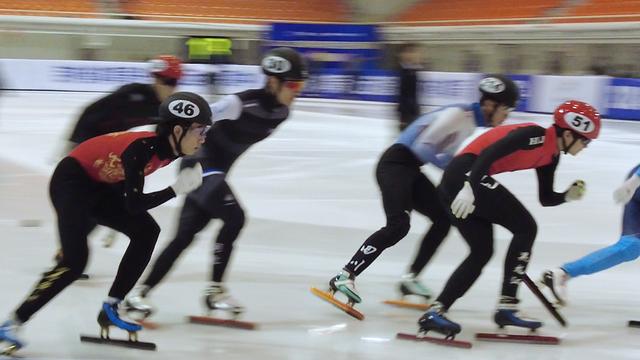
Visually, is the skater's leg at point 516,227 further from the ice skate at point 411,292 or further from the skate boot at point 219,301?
the skate boot at point 219,301

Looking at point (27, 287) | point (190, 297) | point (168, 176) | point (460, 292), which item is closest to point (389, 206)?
point (460, 292)

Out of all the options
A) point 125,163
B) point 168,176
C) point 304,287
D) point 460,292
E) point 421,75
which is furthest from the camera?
point 421,75

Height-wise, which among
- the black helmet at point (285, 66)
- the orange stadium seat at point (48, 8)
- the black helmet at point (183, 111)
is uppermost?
the orange stadium seat at point (48, 8)

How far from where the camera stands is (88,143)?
2.75 metres

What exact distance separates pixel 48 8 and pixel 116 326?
649 inches

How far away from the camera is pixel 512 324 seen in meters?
3.12

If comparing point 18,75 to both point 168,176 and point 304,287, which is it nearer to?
point 168,176

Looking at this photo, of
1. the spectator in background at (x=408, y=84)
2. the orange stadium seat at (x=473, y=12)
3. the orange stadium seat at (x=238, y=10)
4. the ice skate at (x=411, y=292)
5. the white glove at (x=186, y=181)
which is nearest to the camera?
the white glove at (x=186, y=181)

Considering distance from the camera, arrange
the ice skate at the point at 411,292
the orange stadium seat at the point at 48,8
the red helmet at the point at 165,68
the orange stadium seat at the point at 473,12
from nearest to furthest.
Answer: the ice skate at the point at 411,292 < the red helmet at the point at 165,68 < the orange stadium seat at the point at 473,12 < the orange stadium seat at the point at 48,8

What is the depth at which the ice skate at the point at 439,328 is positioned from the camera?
3.01 metres

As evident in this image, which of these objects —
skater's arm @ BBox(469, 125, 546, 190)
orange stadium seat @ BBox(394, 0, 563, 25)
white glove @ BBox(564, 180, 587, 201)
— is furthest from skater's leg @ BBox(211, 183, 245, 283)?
orange stadium seat @ BBox(394, 0, 563, 25)

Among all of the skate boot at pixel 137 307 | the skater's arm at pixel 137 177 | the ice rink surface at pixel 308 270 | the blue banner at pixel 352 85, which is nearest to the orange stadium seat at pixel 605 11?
the blue banner at pixel 352 85

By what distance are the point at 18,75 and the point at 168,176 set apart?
29.1 ft

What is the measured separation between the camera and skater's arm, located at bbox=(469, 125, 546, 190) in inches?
112
